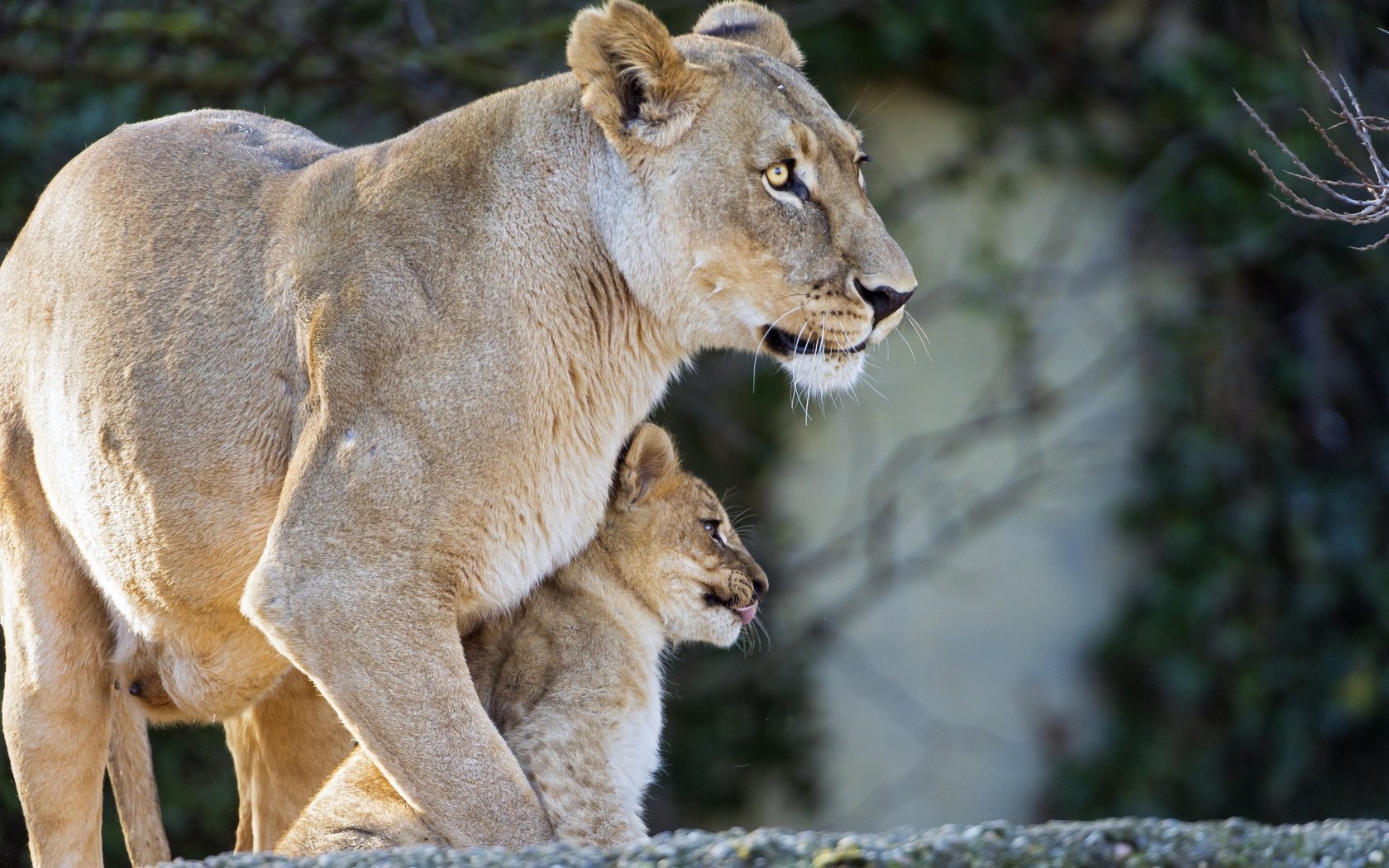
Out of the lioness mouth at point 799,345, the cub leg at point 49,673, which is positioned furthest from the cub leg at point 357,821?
the lioness mouth at point 799,345

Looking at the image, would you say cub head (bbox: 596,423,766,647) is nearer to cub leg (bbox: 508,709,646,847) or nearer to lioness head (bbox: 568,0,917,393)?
cub leg (bbox: 508,709,646,847)

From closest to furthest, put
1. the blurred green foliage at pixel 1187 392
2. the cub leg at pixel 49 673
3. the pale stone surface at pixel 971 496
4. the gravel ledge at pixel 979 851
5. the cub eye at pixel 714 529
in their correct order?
the gravel ledge at pixel 979 851 → the cub leg at pixel 49 673 → the cub eye at pixel 714 529 → the blurred green foliage at pixel 1187 392 → the pale stone surface at pixel 971 496

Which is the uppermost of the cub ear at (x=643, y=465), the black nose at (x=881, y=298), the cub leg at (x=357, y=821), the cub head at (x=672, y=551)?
the black nose at (x=881, y=298)

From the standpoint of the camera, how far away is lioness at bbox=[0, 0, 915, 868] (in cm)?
303

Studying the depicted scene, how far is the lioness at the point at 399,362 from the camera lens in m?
3.03

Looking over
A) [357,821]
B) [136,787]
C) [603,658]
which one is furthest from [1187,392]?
[357,821]

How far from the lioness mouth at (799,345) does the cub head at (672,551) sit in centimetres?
62

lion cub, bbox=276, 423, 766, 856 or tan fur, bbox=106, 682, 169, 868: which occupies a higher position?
lion cub, bbox=276, 423, 766, 856

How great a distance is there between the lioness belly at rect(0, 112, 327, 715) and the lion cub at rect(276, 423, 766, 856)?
1.47 feet

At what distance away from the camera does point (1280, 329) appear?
726 centimetres

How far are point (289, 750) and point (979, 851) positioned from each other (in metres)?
2.02

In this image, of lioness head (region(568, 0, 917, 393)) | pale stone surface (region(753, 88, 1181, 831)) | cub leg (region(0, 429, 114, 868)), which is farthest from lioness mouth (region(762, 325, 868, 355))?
pale stone surface (region(753, 88, 1181, 831))

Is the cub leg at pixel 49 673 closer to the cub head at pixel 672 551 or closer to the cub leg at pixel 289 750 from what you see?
the cub leg at pixel 289 750

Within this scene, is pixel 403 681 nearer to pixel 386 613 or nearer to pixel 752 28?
pixel 386 613
